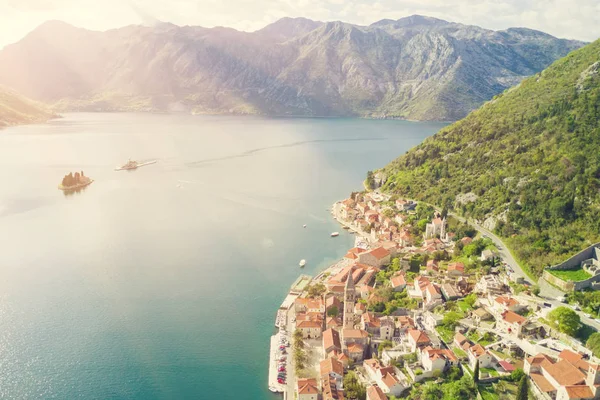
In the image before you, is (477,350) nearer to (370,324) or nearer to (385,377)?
(385,377)

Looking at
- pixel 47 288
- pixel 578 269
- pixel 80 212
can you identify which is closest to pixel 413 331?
pixel 578 269

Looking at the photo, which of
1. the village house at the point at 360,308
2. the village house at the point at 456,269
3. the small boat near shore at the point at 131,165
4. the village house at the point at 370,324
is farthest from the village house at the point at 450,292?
the small boat near shore at the point at 131,165

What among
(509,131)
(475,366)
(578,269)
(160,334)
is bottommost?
(160,334)

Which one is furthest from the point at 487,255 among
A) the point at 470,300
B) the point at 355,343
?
the point at 355,343

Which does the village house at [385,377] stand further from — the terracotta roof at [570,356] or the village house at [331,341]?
the terracotta roof at [570,356]

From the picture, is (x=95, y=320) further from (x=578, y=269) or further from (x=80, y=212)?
(x=578, y=269)

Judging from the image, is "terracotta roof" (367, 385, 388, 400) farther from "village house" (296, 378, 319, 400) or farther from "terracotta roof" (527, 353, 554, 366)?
"terracotta roof" (527, 353, 554, 366)
